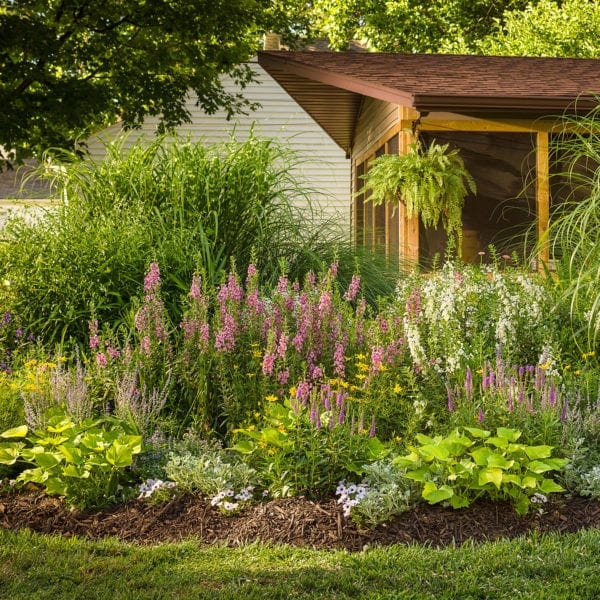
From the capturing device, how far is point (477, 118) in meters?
11.9

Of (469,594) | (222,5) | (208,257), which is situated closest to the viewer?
(469,594)

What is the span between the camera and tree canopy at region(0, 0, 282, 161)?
555 inches

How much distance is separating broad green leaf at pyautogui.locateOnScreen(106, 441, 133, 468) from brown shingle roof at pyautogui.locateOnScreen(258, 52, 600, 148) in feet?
22.9

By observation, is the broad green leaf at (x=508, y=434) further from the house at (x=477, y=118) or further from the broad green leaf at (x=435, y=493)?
the house at (x=477, y=118)

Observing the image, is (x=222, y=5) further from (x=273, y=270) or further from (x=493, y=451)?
(x=493, y=451)

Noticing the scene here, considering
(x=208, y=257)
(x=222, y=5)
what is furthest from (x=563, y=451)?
(x=222, y=5)

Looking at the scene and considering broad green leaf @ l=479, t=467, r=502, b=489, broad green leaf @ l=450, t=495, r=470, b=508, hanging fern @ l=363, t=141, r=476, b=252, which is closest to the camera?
broad green leaf @ l=479, t=467, r=502, b=489

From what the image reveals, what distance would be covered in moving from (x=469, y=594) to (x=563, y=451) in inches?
52.9

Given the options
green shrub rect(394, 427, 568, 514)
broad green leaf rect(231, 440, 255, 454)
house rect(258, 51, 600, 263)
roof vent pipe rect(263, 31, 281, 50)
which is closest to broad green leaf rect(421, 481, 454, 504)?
green shrub rect(394, 427, 568, 514)

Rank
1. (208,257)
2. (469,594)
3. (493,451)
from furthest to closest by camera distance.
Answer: (208,257) → (493,451) → (469,594)

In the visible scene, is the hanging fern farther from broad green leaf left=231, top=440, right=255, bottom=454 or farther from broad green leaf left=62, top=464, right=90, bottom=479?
broad green leaf left=62, top=464, right=90, bottom=479

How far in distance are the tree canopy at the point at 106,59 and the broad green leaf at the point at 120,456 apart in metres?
10.1

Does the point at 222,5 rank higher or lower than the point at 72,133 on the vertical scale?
higher

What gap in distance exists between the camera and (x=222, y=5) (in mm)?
15523
